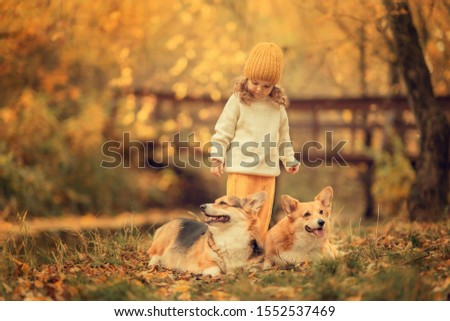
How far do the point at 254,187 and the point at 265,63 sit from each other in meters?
1.01

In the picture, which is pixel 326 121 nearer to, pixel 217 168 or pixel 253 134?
pixel 253 134

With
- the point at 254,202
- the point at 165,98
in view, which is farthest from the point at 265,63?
the point at 165,98

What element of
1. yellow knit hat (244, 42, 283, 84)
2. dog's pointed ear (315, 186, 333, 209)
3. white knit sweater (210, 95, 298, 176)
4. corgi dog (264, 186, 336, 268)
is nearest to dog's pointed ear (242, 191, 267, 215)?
corgi dog (264, 186, 336, 268)

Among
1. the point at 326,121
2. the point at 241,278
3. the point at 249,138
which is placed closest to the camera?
the point at 241,278

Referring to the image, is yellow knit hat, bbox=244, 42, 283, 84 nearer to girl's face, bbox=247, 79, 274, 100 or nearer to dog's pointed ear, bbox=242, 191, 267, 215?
girl's face, bbox=247, 79, 274, 100

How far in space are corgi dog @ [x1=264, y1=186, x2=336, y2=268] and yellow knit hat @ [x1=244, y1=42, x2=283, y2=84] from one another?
0.98 metres

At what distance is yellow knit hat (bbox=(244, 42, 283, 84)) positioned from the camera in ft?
16.6

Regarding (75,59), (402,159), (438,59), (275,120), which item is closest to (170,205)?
(75,59)

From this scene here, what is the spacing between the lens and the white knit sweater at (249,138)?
5.21 metres

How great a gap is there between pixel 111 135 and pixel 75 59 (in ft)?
6.69

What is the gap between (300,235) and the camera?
4.94 metres
